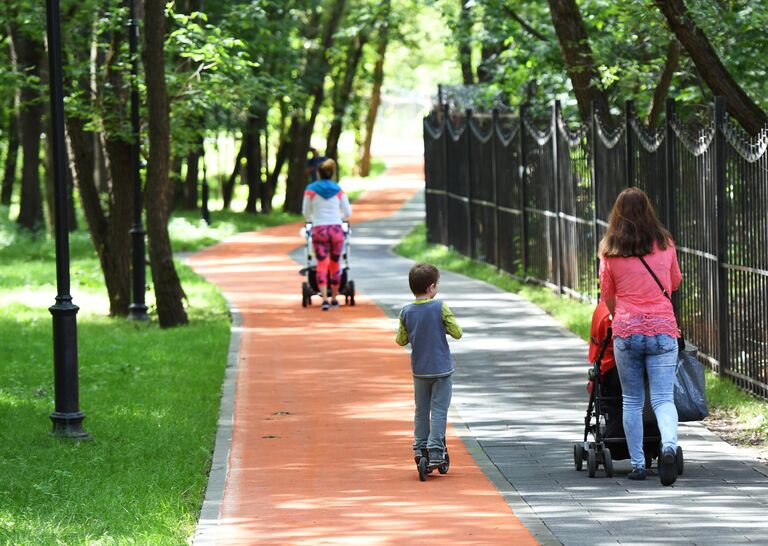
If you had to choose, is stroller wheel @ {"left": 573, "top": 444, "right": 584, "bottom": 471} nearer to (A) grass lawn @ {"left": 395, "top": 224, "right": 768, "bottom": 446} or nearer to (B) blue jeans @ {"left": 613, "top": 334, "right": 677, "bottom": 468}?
(B) blue jeans @ {"left": 613, "top": 334, "right": 677, "bottom": 468}

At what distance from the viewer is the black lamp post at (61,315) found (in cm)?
1044

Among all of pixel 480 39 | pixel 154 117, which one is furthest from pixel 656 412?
pixel 480 39

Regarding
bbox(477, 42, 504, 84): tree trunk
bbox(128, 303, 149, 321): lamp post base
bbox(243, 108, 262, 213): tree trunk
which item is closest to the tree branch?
bbox(477, 42, 504, 84): tree trunk

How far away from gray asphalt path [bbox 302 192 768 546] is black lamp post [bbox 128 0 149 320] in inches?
165

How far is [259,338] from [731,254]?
6.13m

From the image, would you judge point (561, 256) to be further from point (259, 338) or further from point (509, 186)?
point (259, 338)

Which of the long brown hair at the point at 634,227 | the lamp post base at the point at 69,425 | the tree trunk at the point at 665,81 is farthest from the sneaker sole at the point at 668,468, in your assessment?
the tree trunk at the point at 665,81

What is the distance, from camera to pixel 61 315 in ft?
34.2

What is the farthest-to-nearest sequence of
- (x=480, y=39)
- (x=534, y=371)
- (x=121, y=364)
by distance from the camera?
(x=480, y=39) < (x=121, y=364) < (x=534, y=371)

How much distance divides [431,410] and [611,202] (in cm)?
795

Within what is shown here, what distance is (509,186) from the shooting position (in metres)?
22.1

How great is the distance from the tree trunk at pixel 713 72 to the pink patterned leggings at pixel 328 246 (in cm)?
672

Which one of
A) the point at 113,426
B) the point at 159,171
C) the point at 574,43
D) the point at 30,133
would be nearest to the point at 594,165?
the point at 574,43

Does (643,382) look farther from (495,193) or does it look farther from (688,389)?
(495,193)
